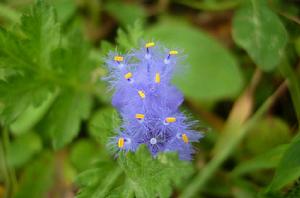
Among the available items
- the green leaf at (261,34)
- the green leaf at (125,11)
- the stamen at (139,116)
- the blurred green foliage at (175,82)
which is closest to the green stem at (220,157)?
the blurred green foliage at (175,82)

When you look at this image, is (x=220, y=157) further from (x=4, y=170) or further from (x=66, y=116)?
(x=4, y=170)

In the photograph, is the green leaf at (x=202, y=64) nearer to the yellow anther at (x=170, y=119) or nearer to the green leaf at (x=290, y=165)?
the green leaf at (x=290, y=165)

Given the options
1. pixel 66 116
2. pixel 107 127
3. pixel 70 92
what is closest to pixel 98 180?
pixel 107 127

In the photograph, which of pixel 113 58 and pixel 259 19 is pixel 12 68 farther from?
pixel 259 19

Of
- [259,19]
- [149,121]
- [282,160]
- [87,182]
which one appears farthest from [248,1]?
[87,182]

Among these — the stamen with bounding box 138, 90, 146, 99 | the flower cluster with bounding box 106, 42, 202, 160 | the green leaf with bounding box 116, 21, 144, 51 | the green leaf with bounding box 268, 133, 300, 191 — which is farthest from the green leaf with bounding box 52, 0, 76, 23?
the green leaf with bounding box 268, 133, 300, 191
